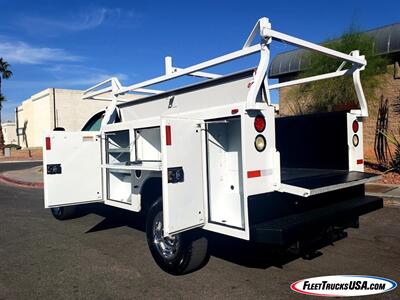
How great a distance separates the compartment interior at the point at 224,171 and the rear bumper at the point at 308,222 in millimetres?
422

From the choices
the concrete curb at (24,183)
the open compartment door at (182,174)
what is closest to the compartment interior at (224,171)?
the open compartment door at (182,174)

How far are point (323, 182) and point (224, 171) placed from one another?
1073 mm

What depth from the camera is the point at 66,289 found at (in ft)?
13.0

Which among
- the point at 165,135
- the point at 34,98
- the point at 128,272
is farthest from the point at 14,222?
the point at 34,98

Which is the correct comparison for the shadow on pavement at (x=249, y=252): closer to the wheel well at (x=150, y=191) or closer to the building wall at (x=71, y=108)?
the wheel well at (x=150, y=191)

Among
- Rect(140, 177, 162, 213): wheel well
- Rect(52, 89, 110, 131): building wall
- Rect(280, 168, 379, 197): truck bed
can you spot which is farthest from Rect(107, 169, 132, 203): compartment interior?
Rect(52, 89, 110, 131): building wall

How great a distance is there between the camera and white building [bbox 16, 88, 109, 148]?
47750 mm

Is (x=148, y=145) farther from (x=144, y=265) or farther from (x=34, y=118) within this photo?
(x=34, y=118)

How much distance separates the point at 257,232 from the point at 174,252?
1.15 m

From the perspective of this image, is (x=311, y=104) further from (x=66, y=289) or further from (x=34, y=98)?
(x=34, y=98)

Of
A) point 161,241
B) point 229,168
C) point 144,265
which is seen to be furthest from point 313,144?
point 144,265

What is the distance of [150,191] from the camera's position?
477 centimetres

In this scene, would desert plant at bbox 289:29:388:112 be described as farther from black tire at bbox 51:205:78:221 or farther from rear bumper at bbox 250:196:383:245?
black tire at bbox 51:205:78:221

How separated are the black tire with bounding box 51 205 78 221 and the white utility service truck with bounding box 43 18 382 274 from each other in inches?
57.6
